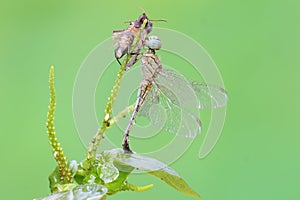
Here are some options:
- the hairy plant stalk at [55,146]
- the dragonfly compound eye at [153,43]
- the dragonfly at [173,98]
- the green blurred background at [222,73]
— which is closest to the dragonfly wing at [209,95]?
the dragonfly at [173,98]

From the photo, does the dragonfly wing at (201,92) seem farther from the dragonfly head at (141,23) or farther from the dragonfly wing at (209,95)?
the dragonfly head at (141,23)

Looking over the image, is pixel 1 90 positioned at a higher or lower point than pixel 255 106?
higher

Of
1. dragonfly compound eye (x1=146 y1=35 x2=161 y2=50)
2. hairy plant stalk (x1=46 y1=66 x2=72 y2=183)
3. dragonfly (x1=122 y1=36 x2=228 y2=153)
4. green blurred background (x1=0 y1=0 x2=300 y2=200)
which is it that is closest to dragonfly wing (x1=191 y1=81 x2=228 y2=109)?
dragonfly (x1=122 y1=36 x2=228 y2=153)

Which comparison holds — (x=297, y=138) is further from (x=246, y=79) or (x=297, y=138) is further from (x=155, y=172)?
(x=155, y=172)

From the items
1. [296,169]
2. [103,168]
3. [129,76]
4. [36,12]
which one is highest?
[36,12]

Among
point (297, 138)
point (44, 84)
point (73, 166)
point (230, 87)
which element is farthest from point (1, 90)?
point (73, 166)

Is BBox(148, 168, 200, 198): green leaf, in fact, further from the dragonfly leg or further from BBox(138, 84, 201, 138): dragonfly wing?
BBox(138, 84, 201, 138): dragonfly wing
